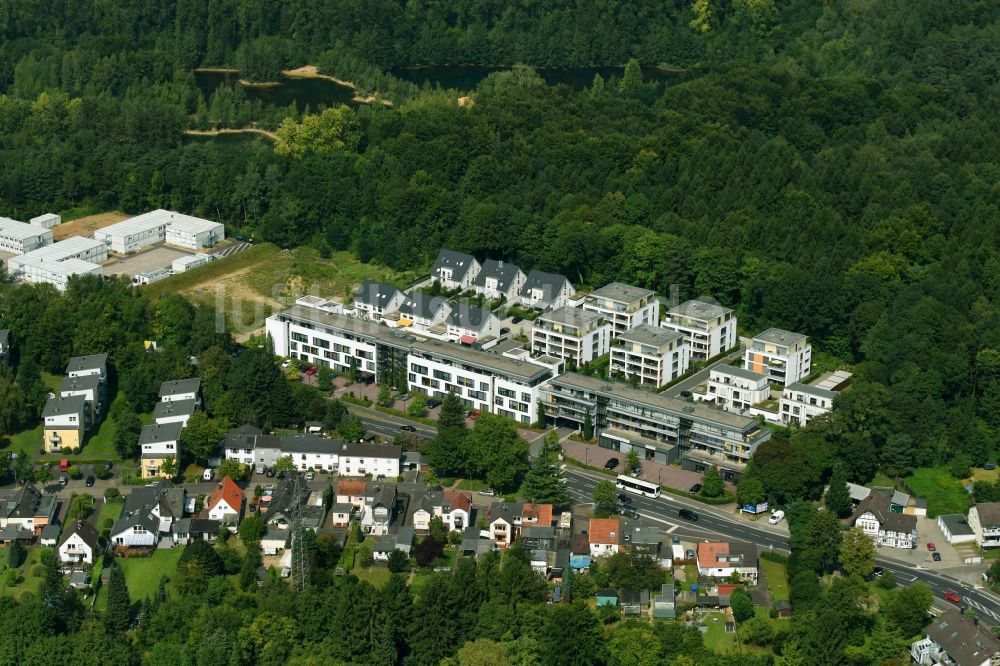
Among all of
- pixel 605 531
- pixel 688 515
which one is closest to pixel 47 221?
pixel 605 531

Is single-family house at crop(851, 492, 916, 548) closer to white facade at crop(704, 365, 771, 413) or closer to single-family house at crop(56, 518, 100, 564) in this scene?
white facade at crop(704, 365, 771, 413)

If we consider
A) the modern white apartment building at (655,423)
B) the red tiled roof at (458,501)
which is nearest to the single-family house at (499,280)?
the modern white apartment building at (655,423)

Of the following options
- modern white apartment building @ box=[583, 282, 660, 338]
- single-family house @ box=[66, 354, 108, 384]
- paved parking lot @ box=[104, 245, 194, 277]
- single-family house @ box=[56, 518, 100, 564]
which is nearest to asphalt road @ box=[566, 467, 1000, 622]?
modern white apartment building @ box=[583, 282, 660, 338]

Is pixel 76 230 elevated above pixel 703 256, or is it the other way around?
pixel 703 256

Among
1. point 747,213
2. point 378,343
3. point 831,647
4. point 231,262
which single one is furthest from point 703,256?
point 831,647

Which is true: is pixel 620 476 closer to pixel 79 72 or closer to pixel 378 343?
pixel 378 343

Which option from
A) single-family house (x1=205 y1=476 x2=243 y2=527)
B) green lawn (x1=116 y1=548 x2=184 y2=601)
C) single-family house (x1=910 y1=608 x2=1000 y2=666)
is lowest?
green lawn (x1=116 y1=548 x2=184 y2=601)
